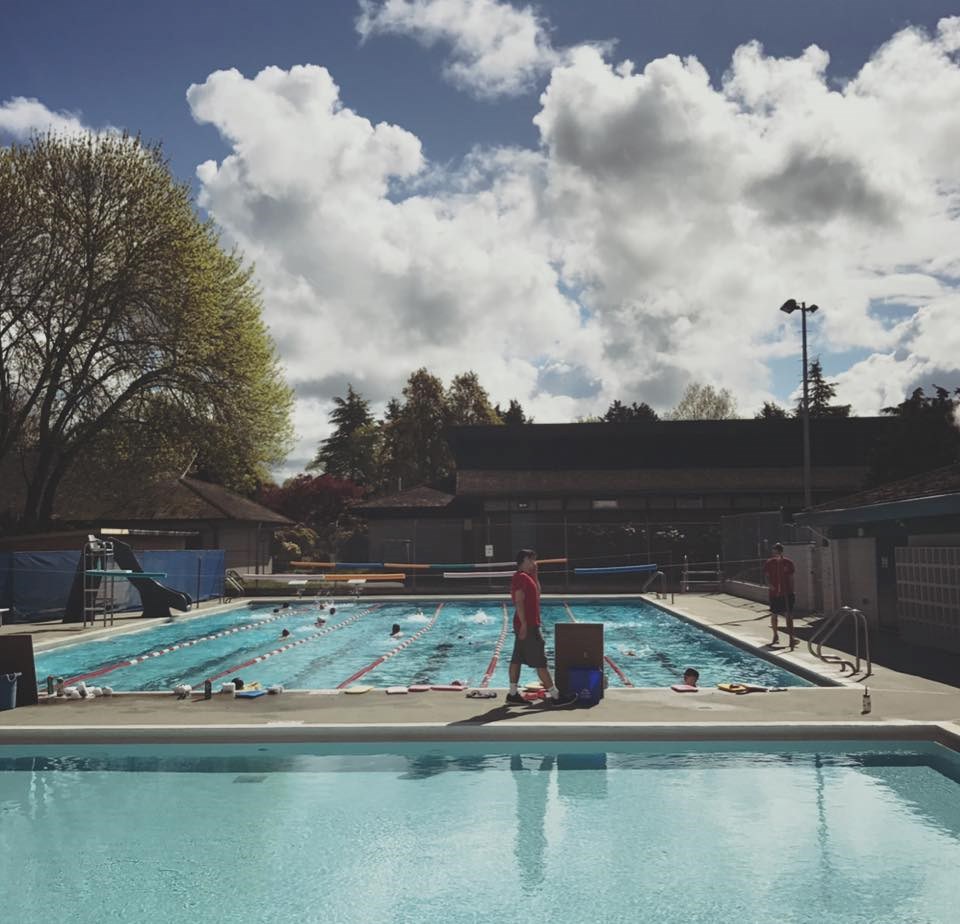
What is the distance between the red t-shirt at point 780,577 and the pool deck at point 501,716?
3.71 meters

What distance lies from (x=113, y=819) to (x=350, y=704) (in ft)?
12.8

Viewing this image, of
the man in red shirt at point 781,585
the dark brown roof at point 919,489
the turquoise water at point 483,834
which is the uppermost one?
the dark brown roof at point 919,489

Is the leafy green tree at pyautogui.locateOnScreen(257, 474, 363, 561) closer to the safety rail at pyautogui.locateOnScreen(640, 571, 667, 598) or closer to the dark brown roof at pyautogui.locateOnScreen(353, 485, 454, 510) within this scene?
the dark brown roof at pyautogui.locateOnScreen(353, 485, 454, 510)

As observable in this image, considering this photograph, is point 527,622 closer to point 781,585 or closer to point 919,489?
point 781,585

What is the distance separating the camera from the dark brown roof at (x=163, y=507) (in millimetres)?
40125

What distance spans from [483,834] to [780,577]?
11.1m

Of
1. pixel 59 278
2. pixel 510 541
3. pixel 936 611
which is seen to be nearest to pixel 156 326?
pixel 59 278

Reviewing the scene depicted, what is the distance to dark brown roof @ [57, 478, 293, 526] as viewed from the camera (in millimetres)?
40125

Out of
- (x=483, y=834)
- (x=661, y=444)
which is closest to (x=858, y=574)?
(x=483, y=834)

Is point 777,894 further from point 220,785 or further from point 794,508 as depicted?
point 794,508

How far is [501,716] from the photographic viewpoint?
1055cm

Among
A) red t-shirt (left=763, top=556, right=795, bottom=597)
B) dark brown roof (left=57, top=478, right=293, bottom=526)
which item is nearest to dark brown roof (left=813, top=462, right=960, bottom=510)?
red t-shirt (left=763, top=556, right=795, bottom=597)

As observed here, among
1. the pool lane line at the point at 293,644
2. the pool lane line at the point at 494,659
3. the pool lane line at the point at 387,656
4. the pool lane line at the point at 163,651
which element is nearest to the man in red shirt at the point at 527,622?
the pool lane line at the point at 387,656

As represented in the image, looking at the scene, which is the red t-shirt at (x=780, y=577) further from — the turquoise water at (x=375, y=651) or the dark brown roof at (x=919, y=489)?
the dark brown roof at (x=919, y=489)
